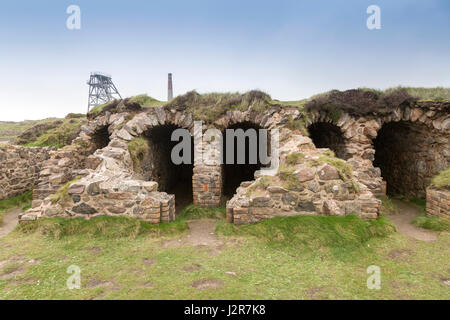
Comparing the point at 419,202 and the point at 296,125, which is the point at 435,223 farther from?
the point at 296,125

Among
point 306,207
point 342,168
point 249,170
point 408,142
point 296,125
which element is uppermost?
point 296,125

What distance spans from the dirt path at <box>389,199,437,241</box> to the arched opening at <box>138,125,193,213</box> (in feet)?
21.3

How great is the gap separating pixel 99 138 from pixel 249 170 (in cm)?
737

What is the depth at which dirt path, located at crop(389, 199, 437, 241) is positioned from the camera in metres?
5.04

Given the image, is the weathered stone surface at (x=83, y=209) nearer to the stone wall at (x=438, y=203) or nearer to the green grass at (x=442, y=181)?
the stone wall at (x=438, y=203)

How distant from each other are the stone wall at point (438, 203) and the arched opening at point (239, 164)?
493 cm

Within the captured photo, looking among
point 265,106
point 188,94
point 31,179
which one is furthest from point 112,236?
point 31,179

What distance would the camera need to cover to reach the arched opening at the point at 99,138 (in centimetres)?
1014

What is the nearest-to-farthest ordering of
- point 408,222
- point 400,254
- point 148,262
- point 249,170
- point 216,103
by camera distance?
point 148,262 < point 400,254 < point 408,222 < point 216,103 < point 249,170

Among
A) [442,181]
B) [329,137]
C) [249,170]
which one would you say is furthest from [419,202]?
[249,170]

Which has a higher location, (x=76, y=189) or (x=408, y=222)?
(x=76, y=189)

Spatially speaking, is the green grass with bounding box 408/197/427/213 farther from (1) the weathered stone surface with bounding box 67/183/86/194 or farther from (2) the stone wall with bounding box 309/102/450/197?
(1) the weathered stone surface with bounding box 67/183/86/194

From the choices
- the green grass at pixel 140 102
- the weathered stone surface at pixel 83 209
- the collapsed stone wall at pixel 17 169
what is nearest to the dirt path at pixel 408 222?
the weathered stone surface at pixel 83 209

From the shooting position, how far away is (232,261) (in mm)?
3525
